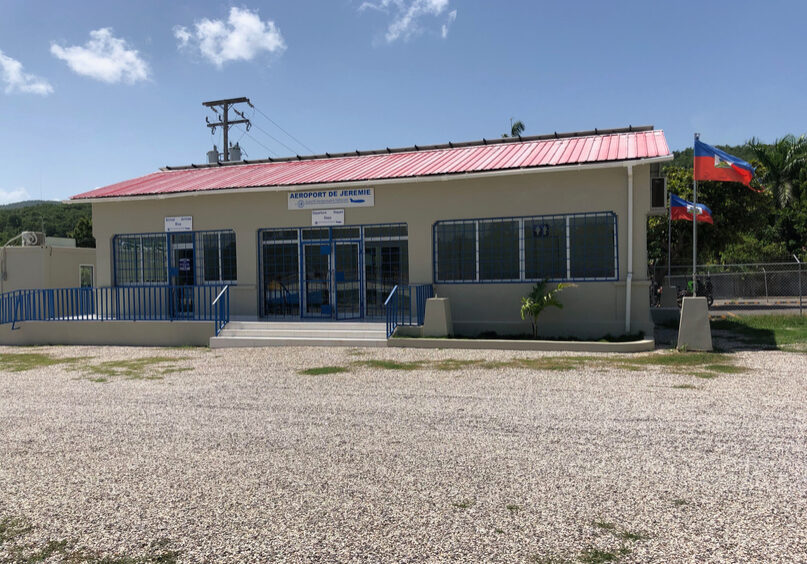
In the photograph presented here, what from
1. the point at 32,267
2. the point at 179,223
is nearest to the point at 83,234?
the point at 32,267

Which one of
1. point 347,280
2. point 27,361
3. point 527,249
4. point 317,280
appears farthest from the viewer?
point 317,280

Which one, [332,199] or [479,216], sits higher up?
[332,199]

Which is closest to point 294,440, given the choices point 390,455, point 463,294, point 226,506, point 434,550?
point 390,455

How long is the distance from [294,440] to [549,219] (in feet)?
30.5

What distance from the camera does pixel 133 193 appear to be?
53.0ft

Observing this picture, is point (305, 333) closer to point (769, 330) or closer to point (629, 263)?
point (629, 263)

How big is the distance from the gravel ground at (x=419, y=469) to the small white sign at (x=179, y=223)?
312 inches

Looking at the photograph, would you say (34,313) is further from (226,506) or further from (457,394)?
(226,506)

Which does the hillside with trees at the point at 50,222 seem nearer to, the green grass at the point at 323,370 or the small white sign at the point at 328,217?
the small white sign at the point at 328,217

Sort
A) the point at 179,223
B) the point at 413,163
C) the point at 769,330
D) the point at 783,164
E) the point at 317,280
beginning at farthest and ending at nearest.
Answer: the point at 783,164
the point at 179,223
the point at 413,163
the point at 317,280
the point at 769,330

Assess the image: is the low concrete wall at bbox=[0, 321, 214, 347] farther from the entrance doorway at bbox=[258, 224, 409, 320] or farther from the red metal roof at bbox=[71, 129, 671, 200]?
the red metal roof at bbox=[71, 129, 671, 200]

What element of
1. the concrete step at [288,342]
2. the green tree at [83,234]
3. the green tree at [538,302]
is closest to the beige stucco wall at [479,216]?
the green tree at [538,302]

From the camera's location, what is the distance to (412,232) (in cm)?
1438

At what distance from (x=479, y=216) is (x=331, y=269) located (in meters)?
4.06
